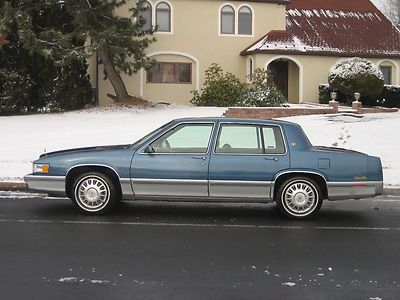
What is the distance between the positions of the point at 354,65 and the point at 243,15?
19.5 ft

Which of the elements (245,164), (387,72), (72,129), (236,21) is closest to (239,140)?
(245,164)

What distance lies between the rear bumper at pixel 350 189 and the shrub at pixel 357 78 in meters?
18.0

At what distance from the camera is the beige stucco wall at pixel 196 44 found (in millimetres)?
27938

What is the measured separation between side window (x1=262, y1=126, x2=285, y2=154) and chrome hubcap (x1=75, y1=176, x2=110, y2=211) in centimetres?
231

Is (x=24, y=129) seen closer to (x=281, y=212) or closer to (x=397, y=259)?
(x=281, y=212)

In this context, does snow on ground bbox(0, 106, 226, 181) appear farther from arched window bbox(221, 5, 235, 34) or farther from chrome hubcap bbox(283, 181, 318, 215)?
chrome hubcap bbox(283, 181, 318, 215)

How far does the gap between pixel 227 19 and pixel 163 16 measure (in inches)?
119

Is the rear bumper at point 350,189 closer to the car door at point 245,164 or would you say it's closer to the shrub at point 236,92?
the car door at point 245,164

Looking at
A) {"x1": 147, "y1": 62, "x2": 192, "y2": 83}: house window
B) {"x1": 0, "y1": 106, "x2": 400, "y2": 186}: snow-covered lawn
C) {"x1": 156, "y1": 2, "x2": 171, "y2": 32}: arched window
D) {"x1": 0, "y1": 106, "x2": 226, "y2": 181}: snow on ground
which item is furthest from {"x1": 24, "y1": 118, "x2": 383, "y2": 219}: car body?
{"x1": 156, "y1": 2, "x2": 171, "y2": 32}: arched window

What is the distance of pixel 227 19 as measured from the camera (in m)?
28.5

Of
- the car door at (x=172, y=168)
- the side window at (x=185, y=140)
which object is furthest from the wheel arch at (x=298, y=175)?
the side window at (x=185, y=140)

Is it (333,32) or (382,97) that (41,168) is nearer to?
(382,97)

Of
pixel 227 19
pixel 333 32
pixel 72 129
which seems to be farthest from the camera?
pixel 333 32

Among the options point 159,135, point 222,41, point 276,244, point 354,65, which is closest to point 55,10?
point 222,41
